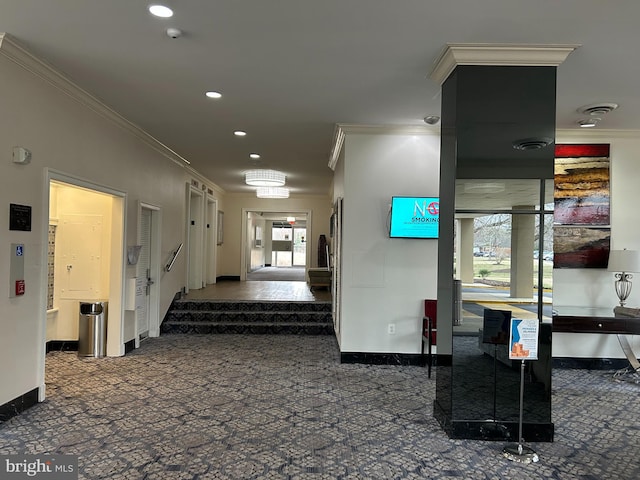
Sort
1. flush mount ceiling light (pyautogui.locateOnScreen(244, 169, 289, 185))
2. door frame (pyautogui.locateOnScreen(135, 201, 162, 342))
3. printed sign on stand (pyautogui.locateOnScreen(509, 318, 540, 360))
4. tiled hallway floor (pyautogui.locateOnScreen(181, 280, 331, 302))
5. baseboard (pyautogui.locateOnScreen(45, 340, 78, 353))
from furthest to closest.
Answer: tiled hallway floor (pyautogui.locateOnScreen(181, 280, 331, 302)), flush mount ceiling light (pyautogui.locateOnScreen(244, 169, 289, 185)), door frame (pyautogui.locateOnScreen(135, 201, 162, 342)), baseboard (pyautogui.locateOnScreen(45, 340, 78, 353)), printed sign on stand (pyautogui.locateOnScreen(509, 318, 540, 360))

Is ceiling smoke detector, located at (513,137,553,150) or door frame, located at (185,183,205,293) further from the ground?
ceiling smoke detector, located at (513,137,553,150)

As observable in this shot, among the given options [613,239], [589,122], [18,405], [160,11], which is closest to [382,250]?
[589,122]

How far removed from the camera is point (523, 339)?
293cm

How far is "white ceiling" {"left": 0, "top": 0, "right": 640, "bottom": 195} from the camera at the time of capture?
2645mm

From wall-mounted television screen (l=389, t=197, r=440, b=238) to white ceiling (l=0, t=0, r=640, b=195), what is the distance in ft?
3.19

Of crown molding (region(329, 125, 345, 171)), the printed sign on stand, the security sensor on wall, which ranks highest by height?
crown molding (region(329, 125, 345, 171))

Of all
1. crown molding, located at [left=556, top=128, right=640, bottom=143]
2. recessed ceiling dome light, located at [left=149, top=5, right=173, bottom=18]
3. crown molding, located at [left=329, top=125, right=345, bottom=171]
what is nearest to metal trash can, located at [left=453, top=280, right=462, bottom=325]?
crown molding, located at [left=329, top=125, right=345, bottom=171]

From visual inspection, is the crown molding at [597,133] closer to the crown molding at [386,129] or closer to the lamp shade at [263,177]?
the crown molding at [386,129]

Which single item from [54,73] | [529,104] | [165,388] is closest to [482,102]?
[529,104]

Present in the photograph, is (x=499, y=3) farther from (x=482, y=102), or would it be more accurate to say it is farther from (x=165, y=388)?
(x=165, y=388)

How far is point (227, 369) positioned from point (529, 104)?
3998 mm

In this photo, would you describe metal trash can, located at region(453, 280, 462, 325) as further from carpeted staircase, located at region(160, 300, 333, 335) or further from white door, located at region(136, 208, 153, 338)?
white door, located at region(136, 208, 153, 338)

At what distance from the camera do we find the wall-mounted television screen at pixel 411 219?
16.5ft

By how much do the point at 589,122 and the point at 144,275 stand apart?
6070 mm
